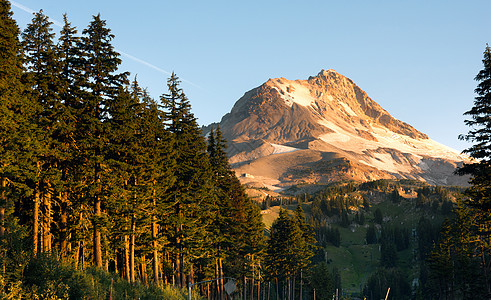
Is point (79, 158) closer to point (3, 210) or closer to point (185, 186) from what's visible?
point (3, 210)

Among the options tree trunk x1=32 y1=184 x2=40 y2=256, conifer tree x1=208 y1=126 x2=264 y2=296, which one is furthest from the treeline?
conifer tree x1=208 y1=126 x2=264 y2=296

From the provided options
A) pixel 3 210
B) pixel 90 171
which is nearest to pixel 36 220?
pixel 3 210

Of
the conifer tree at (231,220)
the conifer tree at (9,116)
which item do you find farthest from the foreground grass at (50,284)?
the conifer tree at (231,220)

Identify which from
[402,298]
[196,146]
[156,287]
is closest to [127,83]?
[196,146]

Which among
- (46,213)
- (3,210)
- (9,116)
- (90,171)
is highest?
(9,116)

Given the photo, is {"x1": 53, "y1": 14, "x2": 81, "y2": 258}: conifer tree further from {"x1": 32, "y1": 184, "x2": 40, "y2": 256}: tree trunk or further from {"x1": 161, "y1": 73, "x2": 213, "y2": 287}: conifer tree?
{"x1": 161, "y1": 73, "x2": 213, "y2": 287}: conifer tree

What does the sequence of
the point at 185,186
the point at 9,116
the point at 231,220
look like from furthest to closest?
the point at 231,220 → the point at 185,186 → the point at 9,116

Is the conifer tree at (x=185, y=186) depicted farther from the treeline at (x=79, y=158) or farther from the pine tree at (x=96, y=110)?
the pine tree at (x=96, y=110)

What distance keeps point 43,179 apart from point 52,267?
29.5 feet

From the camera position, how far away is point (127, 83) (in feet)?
106

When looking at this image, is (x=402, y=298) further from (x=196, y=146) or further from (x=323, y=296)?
(x=196, y=146)

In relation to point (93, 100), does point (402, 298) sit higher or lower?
lower

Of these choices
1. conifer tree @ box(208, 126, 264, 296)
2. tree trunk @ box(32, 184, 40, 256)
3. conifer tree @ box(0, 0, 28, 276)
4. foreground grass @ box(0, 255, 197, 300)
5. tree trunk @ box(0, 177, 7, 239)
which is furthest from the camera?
conifer tree @ box(208, 126, 264, 296)

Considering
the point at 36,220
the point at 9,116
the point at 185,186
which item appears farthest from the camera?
the point at 185,186
